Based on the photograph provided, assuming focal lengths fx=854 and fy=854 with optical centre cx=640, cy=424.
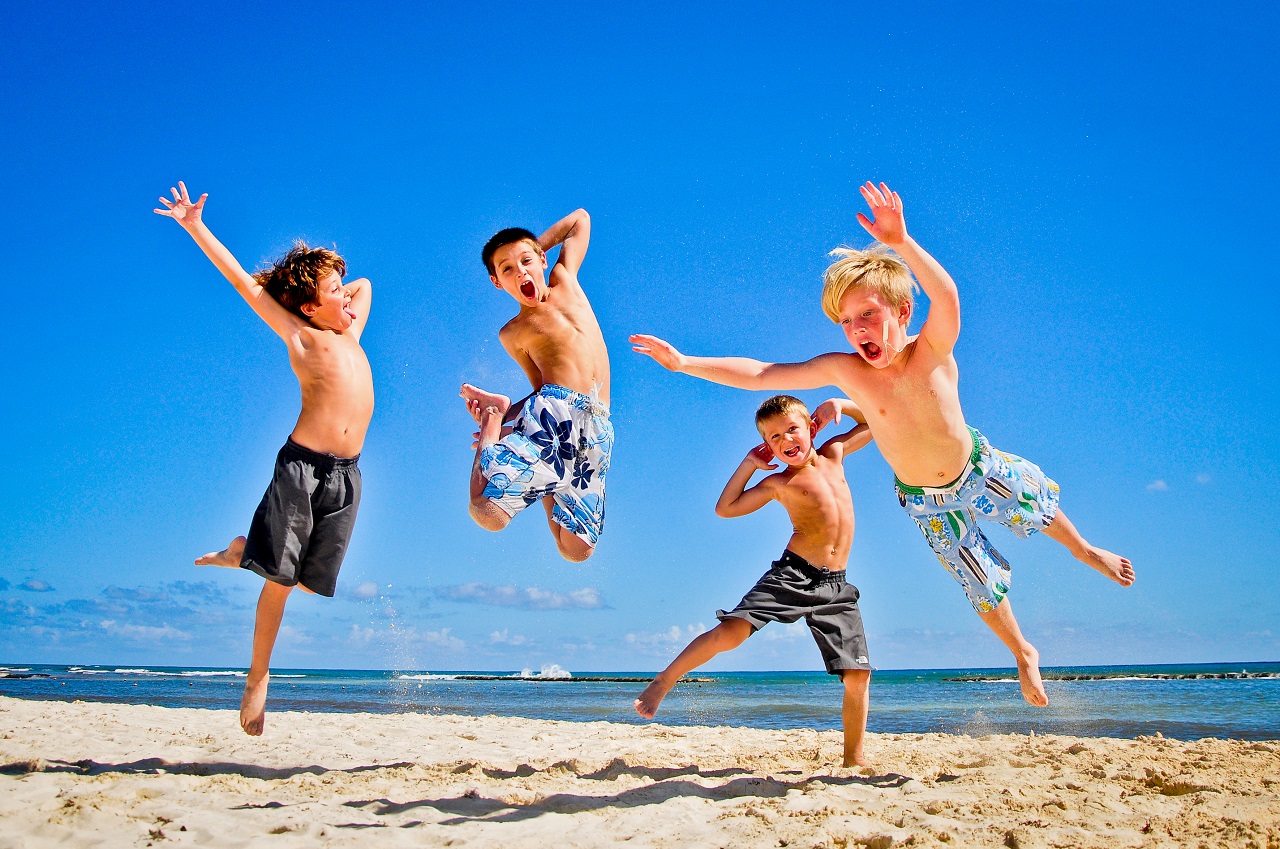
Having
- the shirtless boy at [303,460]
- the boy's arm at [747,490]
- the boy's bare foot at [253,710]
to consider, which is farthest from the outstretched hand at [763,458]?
the boy's bare foot at [253,710]

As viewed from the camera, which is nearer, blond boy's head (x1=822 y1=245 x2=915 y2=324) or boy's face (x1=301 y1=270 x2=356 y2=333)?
blond boy's head (x1=822 y1=245 x2=915 y2=324)

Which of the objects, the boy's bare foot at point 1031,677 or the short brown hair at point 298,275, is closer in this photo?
the boy's bare foot at point 1031,677

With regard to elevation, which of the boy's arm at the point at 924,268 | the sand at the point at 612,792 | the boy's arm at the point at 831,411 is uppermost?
the boy's arm at the point at 924,268

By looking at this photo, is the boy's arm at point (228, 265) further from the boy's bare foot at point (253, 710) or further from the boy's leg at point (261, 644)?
the boy's bare foot at point (253, 710)

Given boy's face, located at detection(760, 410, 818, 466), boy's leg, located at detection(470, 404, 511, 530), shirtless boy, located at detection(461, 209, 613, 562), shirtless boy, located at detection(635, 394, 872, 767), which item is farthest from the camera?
boy's face, located at detection(760, 410, 818, 466)

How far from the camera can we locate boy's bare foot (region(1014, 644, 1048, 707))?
15.6 ft

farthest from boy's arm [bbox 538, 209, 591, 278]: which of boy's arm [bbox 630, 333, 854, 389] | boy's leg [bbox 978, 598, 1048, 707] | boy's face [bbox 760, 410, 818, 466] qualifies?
boy's leg [bbox 978, 598, 1048, 707]

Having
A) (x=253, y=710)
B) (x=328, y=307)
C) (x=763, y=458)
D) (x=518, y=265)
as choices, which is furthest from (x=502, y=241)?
(x=253, y=710)

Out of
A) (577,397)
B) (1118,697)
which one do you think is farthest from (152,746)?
(1118,697)

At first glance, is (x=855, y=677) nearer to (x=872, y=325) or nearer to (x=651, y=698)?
(x=651, y=698)

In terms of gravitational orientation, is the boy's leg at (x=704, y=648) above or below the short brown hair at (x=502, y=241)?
below

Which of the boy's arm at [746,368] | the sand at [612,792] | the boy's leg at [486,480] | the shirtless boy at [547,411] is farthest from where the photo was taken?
the shirtless boy at [547,411]

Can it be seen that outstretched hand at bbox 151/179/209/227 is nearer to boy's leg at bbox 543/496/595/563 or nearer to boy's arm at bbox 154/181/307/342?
boy's arm at bbox 154/181/307/342

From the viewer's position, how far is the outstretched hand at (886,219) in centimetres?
386
